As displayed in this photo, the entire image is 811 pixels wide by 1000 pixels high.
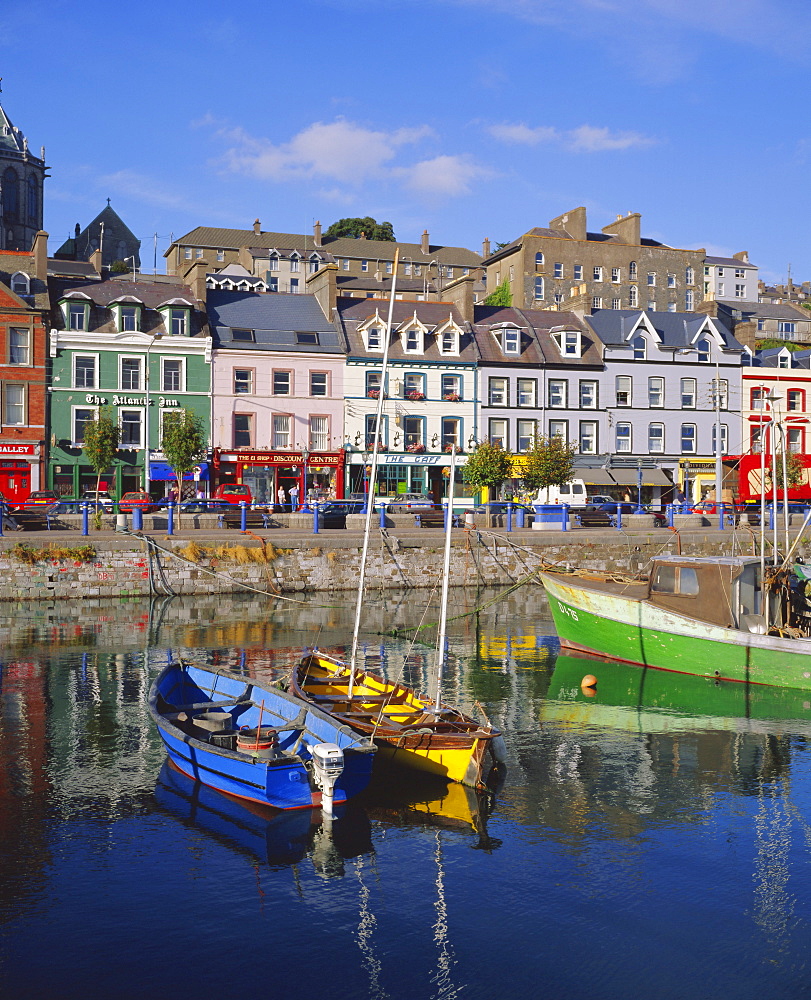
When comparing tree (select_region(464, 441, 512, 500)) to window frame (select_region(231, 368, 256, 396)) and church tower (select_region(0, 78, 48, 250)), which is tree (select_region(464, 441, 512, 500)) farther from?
church tower (select_region(0, 78, 48, 250))

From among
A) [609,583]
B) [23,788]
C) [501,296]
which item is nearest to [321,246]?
[501,296]

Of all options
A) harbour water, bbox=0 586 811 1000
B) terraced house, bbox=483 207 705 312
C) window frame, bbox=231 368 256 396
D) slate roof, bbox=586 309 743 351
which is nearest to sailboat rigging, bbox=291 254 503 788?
harbour water, bbox=0 586 811 1000

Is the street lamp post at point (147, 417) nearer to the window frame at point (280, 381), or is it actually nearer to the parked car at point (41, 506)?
the window frame at point (280, 381)

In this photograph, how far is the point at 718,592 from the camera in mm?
25328

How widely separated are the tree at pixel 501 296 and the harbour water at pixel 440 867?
71.3m

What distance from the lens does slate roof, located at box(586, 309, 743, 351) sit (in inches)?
2589

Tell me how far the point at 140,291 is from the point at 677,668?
43517 millimetres

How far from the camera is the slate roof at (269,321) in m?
58.9

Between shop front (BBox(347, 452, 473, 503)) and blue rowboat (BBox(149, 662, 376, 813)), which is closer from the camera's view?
blue rowboat (BBox(149, 662, 376, 813))

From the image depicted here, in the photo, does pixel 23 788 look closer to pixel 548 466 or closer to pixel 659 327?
pixel 548 466

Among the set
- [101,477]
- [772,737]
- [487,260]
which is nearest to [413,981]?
[772,737]

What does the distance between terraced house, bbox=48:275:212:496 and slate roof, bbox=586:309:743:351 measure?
26791mm

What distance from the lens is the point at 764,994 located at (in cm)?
1094

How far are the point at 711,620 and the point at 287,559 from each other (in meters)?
18.6
